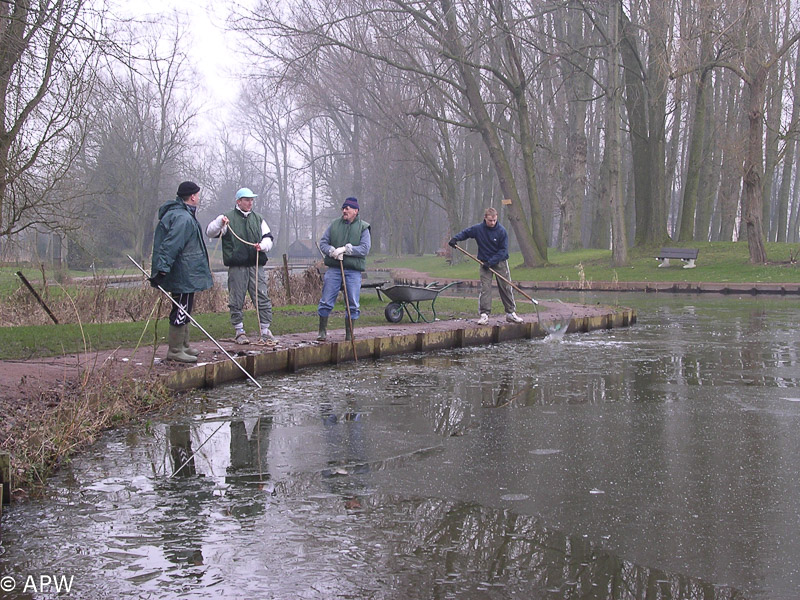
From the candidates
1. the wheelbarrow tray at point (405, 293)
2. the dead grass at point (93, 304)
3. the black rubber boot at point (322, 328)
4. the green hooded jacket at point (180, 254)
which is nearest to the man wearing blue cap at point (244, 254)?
the black rubber boot at point (322, 328)

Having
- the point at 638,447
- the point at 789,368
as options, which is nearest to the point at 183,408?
the point at 638,447

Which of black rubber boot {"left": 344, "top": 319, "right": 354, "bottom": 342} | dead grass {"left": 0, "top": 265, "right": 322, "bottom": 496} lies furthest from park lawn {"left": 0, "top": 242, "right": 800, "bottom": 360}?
black rubber boot {"left": 344, "top": 319, "right": 354, "bottom": 342}

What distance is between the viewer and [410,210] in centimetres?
6406

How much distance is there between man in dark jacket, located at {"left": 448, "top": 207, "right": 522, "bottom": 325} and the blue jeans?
2.51 m

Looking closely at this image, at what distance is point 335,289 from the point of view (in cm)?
1190

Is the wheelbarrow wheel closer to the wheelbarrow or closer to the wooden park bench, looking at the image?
the wheelbarrow

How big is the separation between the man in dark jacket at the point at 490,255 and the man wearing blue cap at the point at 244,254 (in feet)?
12.2

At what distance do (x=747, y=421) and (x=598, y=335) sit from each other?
728 cm

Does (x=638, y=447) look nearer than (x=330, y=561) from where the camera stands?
No

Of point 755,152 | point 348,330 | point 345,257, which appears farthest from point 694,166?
point 348,330

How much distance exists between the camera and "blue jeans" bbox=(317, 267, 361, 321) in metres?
11.8

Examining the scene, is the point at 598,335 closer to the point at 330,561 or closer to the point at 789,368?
the point at 789,368

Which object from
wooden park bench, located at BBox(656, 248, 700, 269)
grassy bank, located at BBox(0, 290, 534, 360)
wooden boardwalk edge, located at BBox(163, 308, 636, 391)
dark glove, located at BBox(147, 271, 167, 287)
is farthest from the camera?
wooden park bench, located at BBox(656, 248, 700, 269)

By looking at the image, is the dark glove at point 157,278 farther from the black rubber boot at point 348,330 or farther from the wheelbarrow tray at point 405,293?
the wheelbarrow tray at point 405,293
